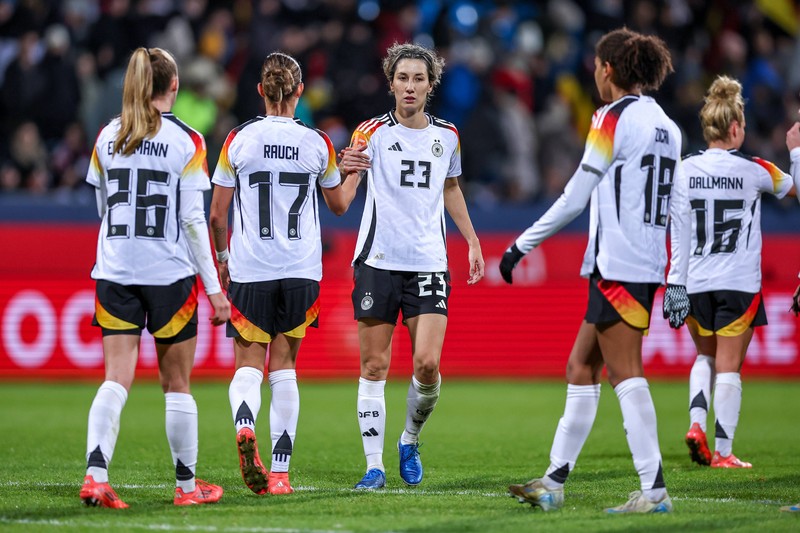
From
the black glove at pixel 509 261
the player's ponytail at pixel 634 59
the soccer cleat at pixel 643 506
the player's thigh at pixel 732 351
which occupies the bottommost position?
the soccer cleat at pixel 643 506

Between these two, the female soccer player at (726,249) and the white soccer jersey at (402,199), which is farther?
the female soccer player at (726,249)

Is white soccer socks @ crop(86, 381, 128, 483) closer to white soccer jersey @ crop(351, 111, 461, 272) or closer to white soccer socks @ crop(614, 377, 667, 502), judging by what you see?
white soccer jersey @ crop(351, 111, 461, 272)

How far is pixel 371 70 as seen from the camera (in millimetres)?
17875

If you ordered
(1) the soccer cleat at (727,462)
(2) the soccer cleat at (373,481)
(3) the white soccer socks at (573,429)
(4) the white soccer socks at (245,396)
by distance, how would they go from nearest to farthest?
(3) the white soccer socks at (573,429) → (4) the white soccer socks at (245,396) → (2) the soccer cleat at (373,481) → (1) the soccer cleat at (727,462)

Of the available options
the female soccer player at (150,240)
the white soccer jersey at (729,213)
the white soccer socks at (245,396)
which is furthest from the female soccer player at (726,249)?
the female soccer player at (150,240)

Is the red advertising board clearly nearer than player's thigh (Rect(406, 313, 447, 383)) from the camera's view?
No

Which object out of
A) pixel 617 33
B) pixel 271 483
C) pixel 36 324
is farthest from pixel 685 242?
pixel 36 324

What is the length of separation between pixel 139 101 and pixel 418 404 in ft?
9.07

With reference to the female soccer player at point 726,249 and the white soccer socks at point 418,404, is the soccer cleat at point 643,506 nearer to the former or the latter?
the white soccer socks at point 418,404

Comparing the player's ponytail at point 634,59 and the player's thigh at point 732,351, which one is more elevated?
the player's ponytail at point 634,59

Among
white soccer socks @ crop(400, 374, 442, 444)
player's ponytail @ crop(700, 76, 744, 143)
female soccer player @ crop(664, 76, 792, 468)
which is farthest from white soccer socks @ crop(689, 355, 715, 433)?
white soccer socks @ crop(400, 374, 442, 444)

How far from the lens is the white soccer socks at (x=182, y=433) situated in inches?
263

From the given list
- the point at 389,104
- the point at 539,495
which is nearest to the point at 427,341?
the point at 539,495

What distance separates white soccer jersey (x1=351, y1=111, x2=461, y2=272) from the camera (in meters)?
7.75
